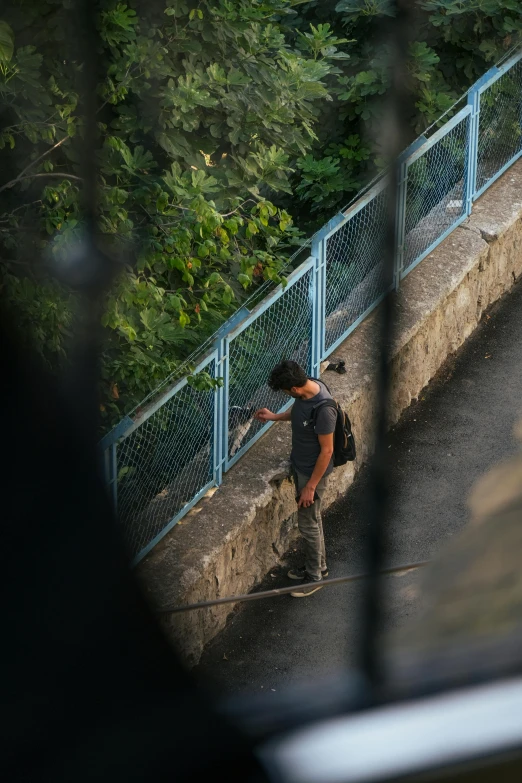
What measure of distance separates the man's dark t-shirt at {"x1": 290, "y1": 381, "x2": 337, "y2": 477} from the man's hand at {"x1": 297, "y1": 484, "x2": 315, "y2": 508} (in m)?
0.07

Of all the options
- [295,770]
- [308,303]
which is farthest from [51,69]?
[308,303]

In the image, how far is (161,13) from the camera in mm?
4578

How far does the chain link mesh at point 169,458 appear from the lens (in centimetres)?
473

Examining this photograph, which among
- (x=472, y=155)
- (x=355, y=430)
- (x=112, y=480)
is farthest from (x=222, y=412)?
(x=112, y=480)

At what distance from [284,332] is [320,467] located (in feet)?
3.13

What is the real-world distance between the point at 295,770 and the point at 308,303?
4.98 m

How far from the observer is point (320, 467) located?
17.0 feet

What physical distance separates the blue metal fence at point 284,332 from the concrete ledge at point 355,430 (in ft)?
0.38

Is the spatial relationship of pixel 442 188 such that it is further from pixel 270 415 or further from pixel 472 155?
pixel 270 415

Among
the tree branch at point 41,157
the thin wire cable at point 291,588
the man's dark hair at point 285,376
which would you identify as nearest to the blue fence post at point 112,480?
the thin wire cable at point 291,588

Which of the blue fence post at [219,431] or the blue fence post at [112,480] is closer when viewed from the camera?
the blue fence post at [112,480]

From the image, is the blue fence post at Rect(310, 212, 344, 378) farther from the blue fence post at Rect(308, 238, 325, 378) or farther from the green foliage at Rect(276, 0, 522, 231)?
the green foliage at Rect(276, 0, 522, 231)

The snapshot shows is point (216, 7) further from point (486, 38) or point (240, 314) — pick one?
point (486, 38)

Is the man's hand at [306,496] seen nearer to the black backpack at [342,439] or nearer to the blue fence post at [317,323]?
the black backpack at [342,439]
